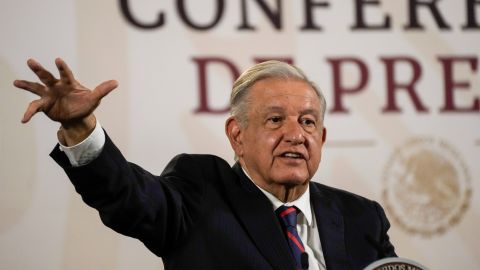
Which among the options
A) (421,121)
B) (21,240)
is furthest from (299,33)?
(21,240)

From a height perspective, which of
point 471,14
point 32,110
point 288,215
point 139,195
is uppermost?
point 471,14

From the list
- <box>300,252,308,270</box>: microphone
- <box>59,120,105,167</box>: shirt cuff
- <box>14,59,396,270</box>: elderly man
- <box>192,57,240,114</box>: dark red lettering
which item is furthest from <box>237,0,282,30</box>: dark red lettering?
<box>59,120,105,167</box>: shirt cuff

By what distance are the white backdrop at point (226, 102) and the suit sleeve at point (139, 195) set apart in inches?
38.1

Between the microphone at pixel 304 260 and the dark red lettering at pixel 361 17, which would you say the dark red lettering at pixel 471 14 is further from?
the microphone at pixel 304 260

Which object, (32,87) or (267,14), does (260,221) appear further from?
(267,14)

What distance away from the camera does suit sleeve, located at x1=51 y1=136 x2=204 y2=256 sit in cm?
161

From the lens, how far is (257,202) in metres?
1.93

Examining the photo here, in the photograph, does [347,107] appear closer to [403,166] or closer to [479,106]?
[403,166]

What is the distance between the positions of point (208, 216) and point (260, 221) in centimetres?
12

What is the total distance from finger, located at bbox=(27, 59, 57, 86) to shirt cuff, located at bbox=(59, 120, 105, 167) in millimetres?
136

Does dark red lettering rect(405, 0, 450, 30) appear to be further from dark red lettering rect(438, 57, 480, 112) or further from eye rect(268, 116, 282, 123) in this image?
eye rect(268, 116, 282, 123)

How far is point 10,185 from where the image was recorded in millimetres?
2711

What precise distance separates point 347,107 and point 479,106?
1.85 ft

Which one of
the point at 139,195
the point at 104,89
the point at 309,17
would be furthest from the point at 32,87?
the point at 309,17
